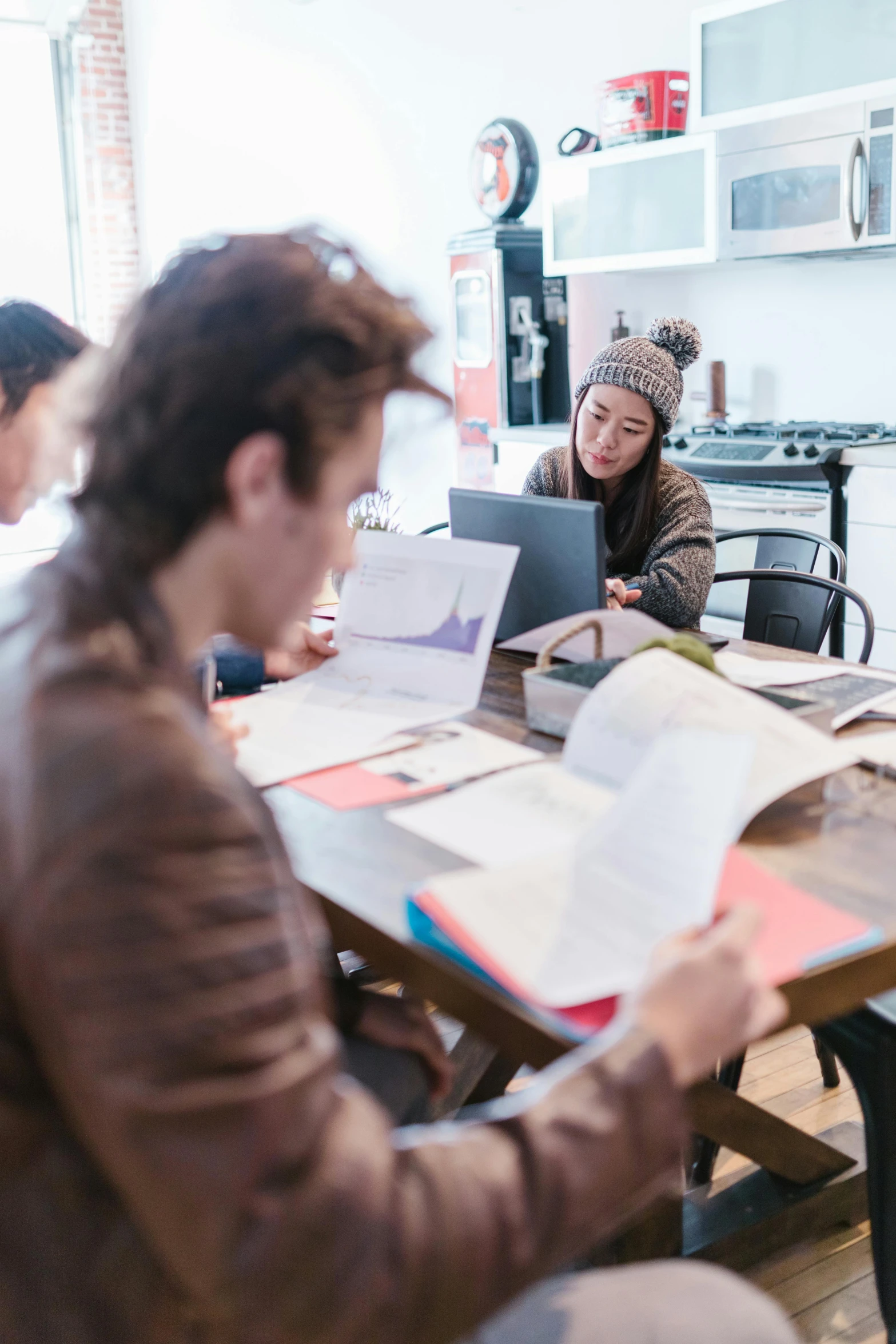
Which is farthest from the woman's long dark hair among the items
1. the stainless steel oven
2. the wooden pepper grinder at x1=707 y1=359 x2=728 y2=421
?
the wooden pepper grinder at x1=707 y1=359 x2=728 y2=421

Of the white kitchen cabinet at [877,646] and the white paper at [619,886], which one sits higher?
the white paper at [619,886]

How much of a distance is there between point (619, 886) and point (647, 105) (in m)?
4.06

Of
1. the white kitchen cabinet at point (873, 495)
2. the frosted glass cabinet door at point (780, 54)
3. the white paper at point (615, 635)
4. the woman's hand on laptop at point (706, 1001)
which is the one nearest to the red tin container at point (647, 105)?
the frosted glass cabinet door at point (780, 54)

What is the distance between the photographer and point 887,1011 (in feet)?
4.31

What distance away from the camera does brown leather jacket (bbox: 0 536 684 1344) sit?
0.60 metres

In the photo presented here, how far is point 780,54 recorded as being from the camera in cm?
376

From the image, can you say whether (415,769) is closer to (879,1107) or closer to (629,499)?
(879,1107)

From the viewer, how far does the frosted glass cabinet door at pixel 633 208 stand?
413 cm

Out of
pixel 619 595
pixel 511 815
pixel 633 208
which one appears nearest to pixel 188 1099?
pixel 511 815

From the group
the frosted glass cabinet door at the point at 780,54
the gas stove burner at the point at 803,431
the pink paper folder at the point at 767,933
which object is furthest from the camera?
the gas stove burner at the point at 803,431

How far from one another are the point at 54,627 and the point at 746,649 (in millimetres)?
1424

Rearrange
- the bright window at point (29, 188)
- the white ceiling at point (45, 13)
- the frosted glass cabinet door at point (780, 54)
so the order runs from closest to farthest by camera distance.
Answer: the frosted glass cabinet door at point (780, 54) < the white ceiling at point (45, 13) < the bright window at point (29, 188)

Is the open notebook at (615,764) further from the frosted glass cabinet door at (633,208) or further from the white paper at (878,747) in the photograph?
the frosted glass cabinet door at (633,208)

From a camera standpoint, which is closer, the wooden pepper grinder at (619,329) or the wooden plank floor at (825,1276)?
the wooden plank floor at (825,1276)
